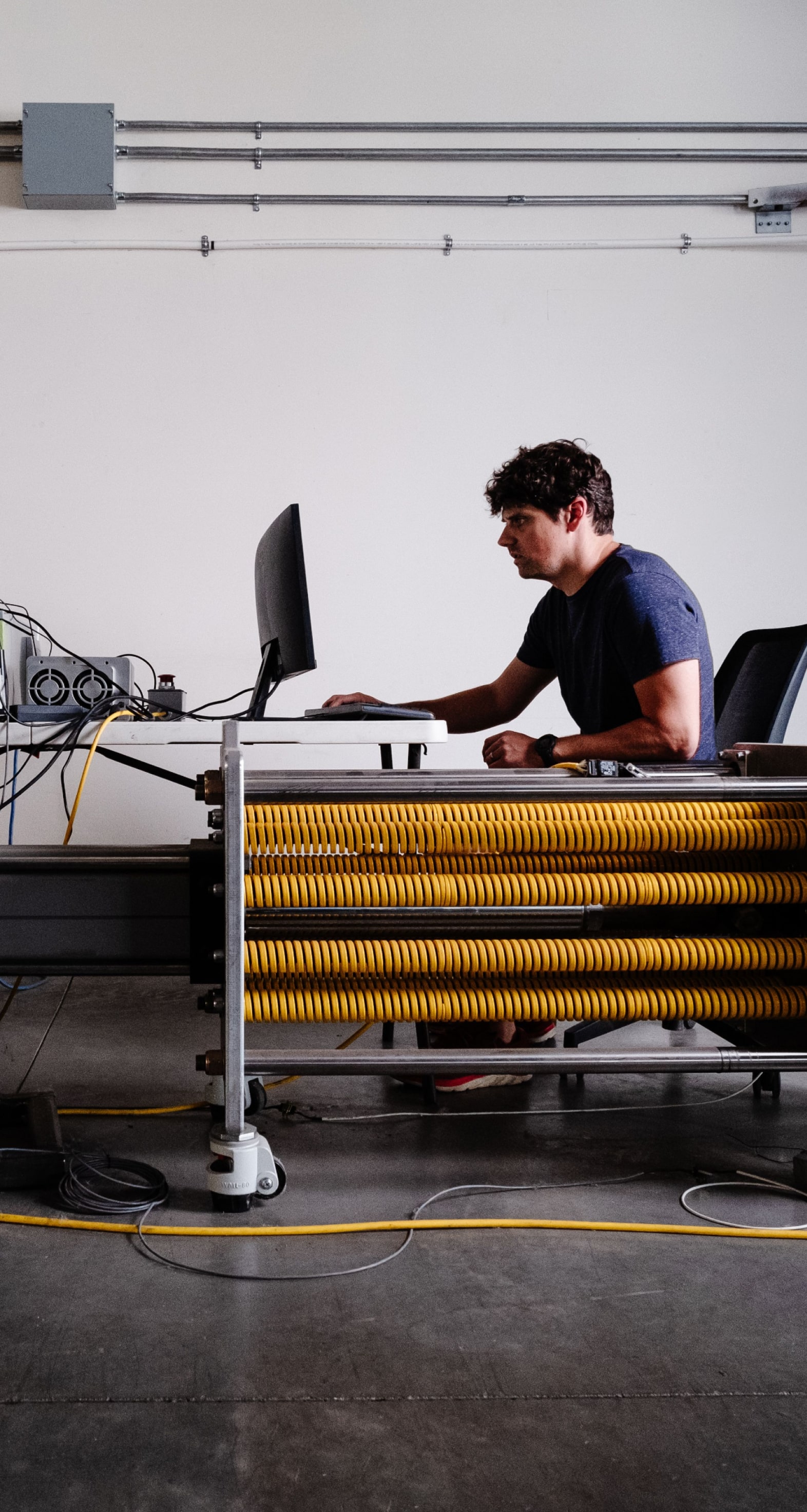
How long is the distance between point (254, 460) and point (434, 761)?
3.81 ft

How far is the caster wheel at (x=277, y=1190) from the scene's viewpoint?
1.41m

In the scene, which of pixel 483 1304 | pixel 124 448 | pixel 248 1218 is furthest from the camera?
pixel 124 448

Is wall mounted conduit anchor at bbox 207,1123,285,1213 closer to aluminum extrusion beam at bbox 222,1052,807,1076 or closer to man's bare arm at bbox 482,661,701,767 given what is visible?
aluminum extrusion beam at bbox 222,1052,807,1076

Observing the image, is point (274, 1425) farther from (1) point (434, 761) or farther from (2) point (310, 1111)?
(1) point (434, 761)

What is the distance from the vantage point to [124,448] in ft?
11.0

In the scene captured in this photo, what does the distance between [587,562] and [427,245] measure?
186cm

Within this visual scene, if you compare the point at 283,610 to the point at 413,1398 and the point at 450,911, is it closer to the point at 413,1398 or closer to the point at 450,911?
the point at 450,911

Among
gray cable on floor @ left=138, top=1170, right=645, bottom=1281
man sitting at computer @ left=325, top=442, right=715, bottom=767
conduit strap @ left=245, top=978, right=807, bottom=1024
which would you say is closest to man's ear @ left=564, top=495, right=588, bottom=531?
man sitting at computer @ left=325, top=442, right=715, bottom=767

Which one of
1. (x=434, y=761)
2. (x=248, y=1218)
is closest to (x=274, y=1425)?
(x=248, y=1218)

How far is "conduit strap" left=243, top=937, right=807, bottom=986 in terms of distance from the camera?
4.63ft

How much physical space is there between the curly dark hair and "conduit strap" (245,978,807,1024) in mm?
986

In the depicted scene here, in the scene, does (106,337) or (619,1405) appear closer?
(619,1405)

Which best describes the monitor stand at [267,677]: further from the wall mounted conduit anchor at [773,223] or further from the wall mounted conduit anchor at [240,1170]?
the wall mounted conduit anchor at [773,223]

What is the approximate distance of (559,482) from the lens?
6.66 feet
